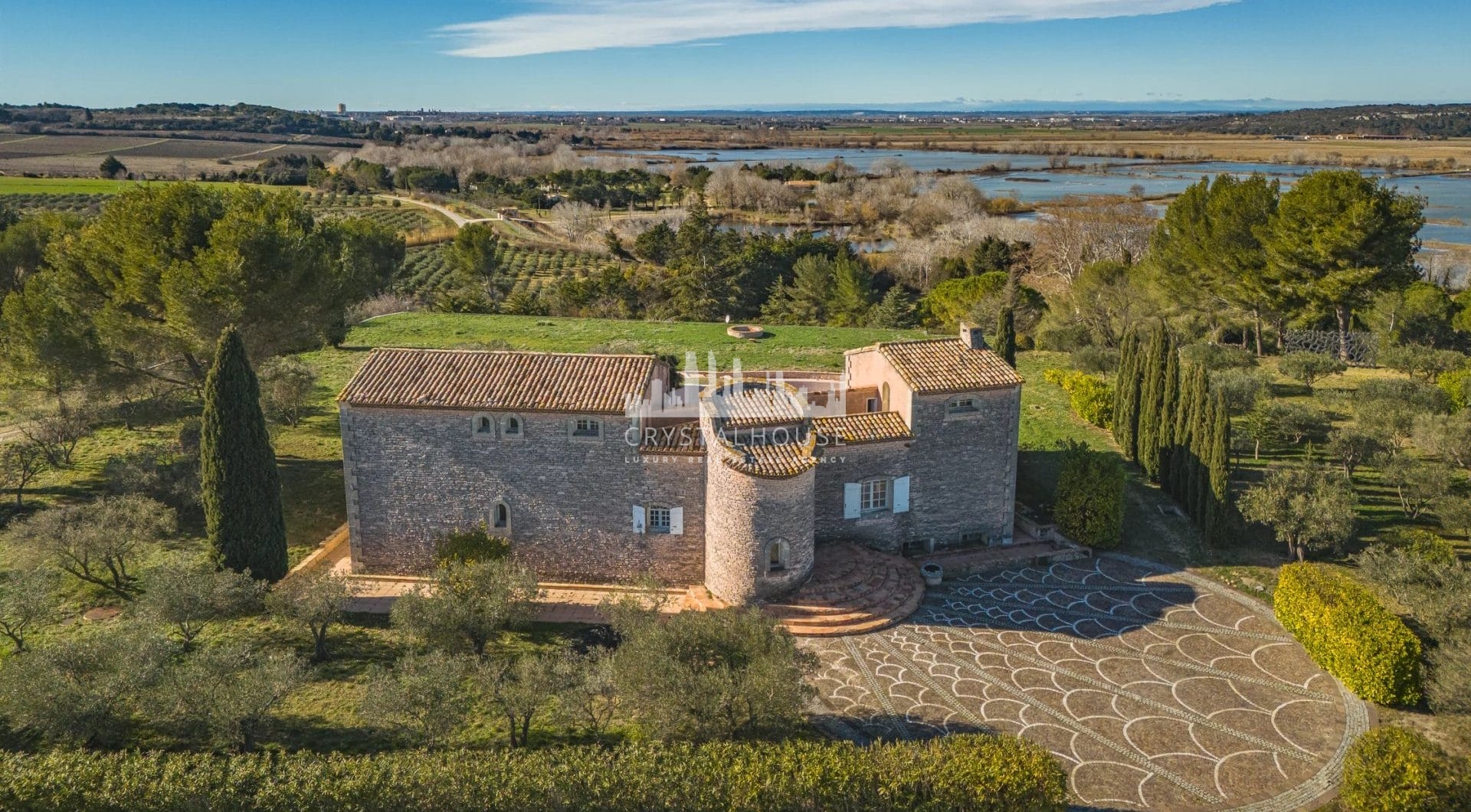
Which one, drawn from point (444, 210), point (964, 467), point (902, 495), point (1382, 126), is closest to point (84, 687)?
point (902, 495)

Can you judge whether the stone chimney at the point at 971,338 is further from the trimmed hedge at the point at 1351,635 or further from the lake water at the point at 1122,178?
the lake water at the point at 1122,178

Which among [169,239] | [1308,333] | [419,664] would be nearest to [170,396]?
[169,239]

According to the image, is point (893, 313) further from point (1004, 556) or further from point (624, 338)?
point (1004, 556)

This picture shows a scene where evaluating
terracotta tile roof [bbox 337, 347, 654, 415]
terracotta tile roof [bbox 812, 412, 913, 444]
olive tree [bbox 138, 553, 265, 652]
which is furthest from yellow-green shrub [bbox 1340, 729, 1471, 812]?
olive tree [bbox 138, 553, 265, 652]

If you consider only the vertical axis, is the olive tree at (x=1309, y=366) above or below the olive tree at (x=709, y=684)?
above

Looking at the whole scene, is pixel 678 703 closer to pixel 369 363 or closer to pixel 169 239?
pixel 369 363

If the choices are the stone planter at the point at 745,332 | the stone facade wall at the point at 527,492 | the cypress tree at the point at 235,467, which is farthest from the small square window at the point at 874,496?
the stone planter at the point at 745,332

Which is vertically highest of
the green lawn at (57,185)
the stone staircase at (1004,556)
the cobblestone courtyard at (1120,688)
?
the green lawn at (57,185)

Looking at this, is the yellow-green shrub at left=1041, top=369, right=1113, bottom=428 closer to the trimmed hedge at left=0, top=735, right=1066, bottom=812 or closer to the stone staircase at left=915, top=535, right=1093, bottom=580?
the stone staircase at left=915, top=535, right=1093, bottom=580
